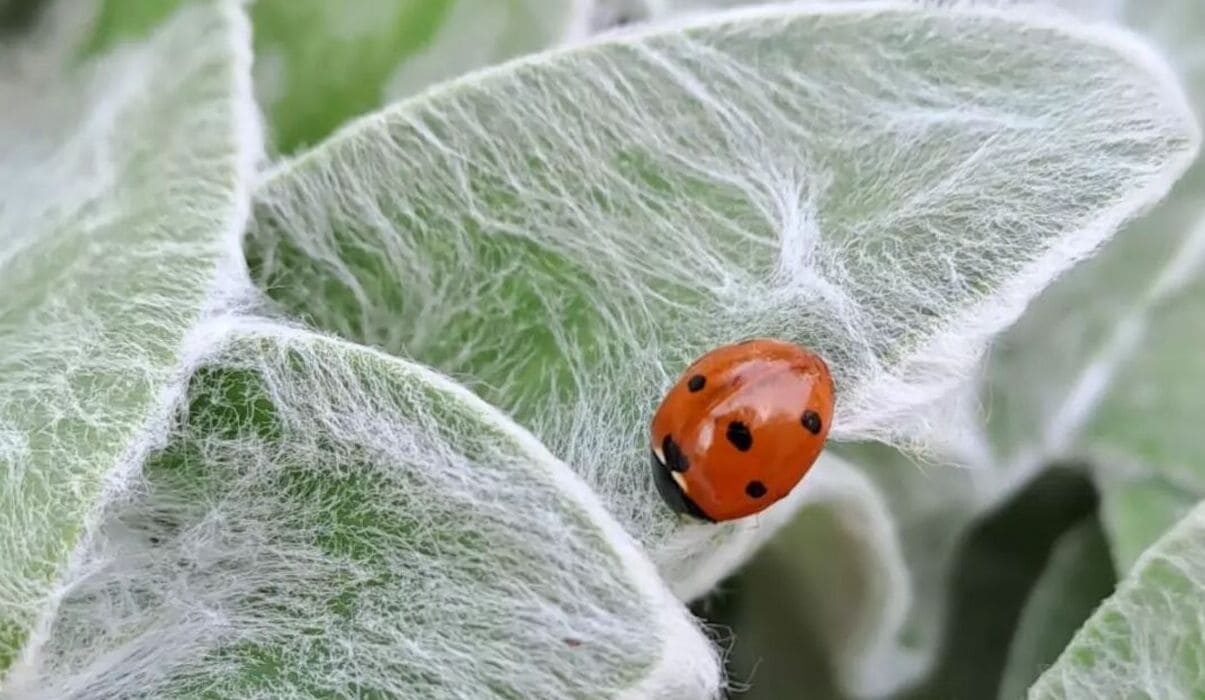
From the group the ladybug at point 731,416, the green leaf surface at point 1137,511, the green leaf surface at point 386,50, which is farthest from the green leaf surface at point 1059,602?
the green leaf surface at point 386,50

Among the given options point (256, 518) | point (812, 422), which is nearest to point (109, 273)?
point (256, 518)

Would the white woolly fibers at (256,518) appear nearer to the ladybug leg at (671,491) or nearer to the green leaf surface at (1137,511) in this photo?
the ladybug leg at (671,491)

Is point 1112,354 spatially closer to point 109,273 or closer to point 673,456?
point 673,456

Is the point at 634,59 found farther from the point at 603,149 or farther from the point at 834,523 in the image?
the point at 834,523

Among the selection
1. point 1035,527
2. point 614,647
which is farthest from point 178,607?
point 1035,527

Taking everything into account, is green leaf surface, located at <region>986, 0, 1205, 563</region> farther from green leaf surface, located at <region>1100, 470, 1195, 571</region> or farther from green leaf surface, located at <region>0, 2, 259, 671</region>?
green leaf surface, located at <region>0, 2, 259, 671</region>
